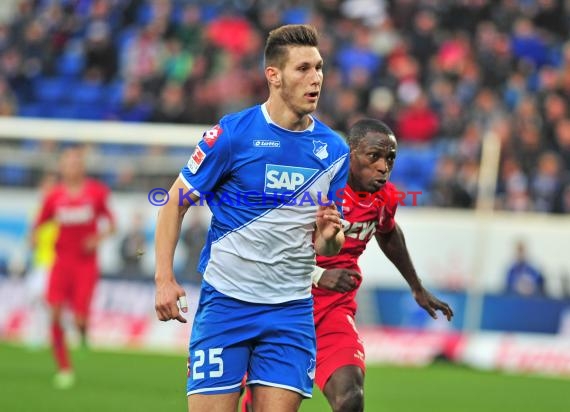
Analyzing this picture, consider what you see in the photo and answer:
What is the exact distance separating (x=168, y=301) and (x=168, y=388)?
26.1 feet

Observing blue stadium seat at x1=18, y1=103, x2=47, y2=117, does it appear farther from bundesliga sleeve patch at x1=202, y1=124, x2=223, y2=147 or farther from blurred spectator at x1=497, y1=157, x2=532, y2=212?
bundesliga sleeve patch at x1=202, y1=124, x2=223, y2=147

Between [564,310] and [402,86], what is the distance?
19.3 ft

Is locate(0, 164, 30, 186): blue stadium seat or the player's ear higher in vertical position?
the player's ear

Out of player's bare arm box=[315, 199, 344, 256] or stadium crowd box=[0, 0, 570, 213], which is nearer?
player's bare arm box=[315, 199, 344, 256]

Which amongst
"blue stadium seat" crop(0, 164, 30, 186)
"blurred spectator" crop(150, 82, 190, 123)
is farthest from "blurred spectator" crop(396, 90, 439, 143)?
"blue stadium seat" crop(0, 164, 30, 186)

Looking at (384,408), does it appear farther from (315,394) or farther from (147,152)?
(147,152)

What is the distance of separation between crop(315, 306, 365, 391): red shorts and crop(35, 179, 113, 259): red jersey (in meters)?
7.89

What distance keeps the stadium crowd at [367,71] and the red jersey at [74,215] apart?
6564mm

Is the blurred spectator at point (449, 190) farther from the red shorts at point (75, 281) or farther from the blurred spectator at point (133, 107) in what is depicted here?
the red shorts at point (75, 281)

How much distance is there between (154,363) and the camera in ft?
56.1

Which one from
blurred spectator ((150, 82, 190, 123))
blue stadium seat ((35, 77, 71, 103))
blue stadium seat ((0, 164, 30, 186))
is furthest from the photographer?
blue stadium seat ((35, 77, 71, 103))

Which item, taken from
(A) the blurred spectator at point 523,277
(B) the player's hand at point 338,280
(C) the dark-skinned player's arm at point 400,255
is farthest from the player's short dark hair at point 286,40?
(A) the blurred spectator at point 523,277

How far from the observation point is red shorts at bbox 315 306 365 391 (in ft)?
25.0

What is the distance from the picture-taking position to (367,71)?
74.4 feet
